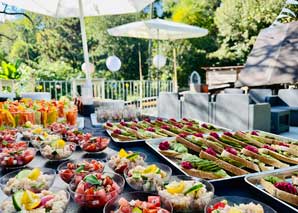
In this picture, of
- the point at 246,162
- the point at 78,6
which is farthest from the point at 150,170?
the point at 78,6

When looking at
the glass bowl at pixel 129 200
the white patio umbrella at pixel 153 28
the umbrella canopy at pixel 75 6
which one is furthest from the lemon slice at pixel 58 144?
the white patio umbrella at pixel 153 28

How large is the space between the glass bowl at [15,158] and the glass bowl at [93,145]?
0.25 metres

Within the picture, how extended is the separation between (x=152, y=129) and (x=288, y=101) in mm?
4516

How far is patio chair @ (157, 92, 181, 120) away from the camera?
496 centimetres

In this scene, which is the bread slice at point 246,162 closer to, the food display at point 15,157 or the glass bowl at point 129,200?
the glass bowl at point 129,200

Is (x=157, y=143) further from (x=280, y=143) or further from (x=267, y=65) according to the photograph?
(x=267, y=65)

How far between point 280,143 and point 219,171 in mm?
623

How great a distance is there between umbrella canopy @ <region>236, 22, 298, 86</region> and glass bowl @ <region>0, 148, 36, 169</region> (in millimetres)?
5388

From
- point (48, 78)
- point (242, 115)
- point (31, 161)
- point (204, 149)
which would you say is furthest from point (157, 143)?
point (48, 78)

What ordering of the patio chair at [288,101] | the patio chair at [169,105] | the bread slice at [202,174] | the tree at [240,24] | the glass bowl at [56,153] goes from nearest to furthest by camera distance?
1. the bread slice at [202,174]
2. the glass bowl at [56,153]
3. the patio chair at [169,105]
4. the patio chair at [288,101]
5. the tree at [240,24]

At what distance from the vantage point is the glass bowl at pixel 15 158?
1192 millimetres

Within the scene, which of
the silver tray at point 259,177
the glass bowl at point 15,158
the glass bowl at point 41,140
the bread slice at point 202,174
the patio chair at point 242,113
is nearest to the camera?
the silver tray at point 259,177

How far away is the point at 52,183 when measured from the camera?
39.1 inches

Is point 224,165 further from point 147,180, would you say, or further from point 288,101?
point 288,101
